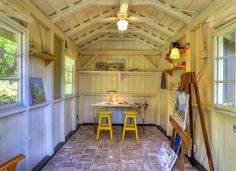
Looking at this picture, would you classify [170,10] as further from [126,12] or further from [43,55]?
[43,55]

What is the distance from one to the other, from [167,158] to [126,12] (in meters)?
2.71

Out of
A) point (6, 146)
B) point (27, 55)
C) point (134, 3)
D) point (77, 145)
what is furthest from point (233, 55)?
point (77, 145)

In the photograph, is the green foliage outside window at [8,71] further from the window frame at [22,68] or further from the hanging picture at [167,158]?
the hanging picture at [167,158]

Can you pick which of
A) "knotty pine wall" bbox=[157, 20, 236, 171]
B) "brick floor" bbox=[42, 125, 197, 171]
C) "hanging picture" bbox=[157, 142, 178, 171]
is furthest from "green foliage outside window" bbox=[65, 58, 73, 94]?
"knotty pine wall" bbox=[157, 20, 236, 171]

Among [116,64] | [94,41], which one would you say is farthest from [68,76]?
[116,64]

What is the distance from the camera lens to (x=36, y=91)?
11.2 ft

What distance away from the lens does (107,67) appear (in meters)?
7.32

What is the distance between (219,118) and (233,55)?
34.8 inches

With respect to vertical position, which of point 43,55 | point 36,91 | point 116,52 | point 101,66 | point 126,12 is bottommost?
point 36,91

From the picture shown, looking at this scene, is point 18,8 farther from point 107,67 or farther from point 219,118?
point 107,67

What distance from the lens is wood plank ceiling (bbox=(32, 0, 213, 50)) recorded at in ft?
12.0

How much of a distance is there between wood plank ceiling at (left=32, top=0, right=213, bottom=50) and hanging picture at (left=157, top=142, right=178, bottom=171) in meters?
2.38

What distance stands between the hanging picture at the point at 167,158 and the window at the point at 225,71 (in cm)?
107

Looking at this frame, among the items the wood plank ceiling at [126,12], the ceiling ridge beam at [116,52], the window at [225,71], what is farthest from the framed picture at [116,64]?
the window at [225,71]
